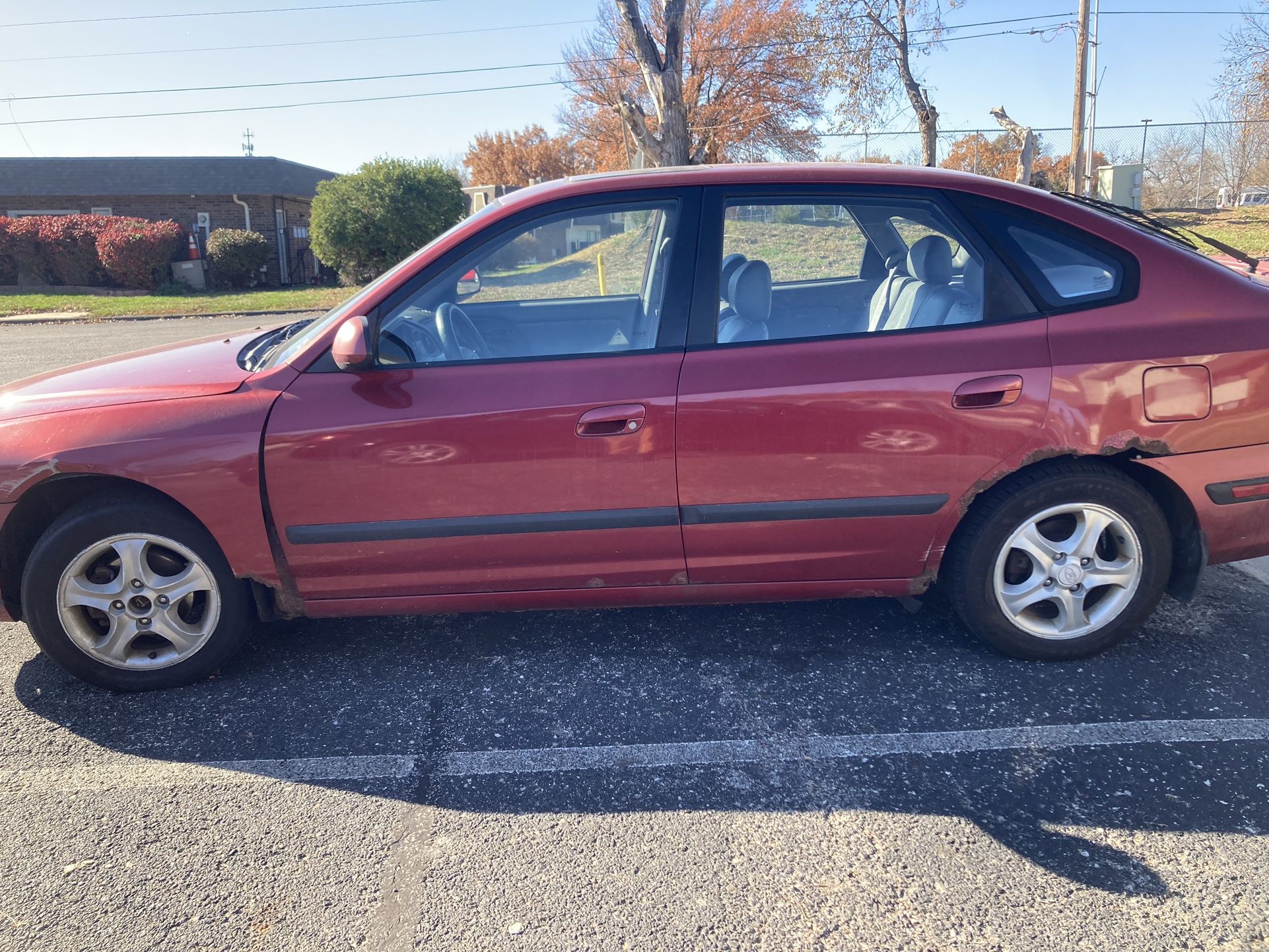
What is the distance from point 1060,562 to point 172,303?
874 inches

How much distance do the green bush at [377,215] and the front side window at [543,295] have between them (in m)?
20.2

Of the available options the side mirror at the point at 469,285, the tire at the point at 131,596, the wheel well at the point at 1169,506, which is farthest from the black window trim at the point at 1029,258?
the tire at the point at 131,596

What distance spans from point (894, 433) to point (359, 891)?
6.97ft

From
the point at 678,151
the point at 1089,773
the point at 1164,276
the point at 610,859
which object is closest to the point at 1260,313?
the point at 1164,276

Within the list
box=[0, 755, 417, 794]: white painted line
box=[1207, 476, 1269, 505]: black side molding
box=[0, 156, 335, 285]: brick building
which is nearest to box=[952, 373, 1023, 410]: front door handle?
box=[1207, 476, 1269, 505]: black side molding

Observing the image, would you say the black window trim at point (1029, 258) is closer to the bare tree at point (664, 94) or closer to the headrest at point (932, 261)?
the headrest at point (932, 261)

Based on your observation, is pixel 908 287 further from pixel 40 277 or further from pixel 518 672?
pixel 40 277

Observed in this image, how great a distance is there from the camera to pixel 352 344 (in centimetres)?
289

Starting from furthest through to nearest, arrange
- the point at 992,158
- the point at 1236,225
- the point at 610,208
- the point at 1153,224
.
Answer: the point at 992,158, the point at 1236,225, the point at 1153,224, the point at 610,208

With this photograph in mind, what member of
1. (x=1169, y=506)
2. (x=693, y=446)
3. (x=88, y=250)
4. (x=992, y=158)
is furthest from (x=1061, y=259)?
(x=992, y=158)

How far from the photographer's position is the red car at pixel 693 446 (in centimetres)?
298

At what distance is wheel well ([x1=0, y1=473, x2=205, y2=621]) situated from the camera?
3082 millimetres

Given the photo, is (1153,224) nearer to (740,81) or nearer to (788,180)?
(788,180)

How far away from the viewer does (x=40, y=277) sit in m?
26.0
